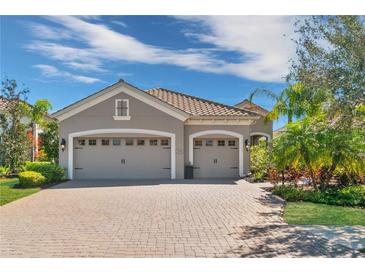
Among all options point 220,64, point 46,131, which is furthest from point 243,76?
point 46,131

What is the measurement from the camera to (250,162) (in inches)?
738

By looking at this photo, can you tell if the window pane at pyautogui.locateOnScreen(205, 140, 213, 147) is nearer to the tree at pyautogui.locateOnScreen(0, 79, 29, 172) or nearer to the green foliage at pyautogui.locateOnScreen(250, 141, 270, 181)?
the green foliage at pyautogui.locateOnScreen(250, 141, 270, 181)

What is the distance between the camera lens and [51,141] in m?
21.7

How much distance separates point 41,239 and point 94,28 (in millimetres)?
5183

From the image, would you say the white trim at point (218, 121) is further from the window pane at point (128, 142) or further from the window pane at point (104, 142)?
the window pane at point (104, 142)

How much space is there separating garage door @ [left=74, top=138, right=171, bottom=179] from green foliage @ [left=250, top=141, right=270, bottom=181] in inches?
176

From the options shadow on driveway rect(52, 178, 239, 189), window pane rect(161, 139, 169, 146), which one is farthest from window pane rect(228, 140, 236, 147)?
window pane rect(161, 139, 169, 146)

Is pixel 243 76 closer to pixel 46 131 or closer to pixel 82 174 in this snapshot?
pixel 82 174

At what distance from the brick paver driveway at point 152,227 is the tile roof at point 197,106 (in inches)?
239

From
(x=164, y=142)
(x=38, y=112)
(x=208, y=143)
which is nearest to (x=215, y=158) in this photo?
(x=208, y=143)

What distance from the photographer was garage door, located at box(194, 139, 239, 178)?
1827cm

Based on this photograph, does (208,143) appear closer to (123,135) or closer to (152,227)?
(123,135)

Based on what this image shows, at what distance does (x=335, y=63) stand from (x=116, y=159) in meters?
12.0

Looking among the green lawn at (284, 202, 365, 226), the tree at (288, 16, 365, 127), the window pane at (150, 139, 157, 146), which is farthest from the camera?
the window pane at (150, 139, 157, 146)
